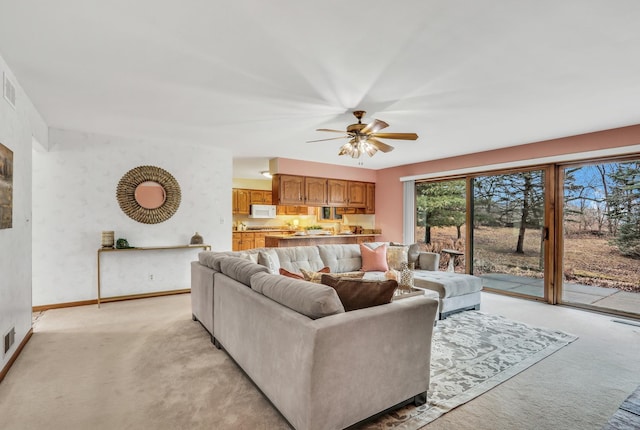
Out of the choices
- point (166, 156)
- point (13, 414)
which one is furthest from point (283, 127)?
point (13, 414)

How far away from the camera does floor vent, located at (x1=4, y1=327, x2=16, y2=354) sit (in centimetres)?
252

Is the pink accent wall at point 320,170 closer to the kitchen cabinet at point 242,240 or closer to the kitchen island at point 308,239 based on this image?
the kitchen island at point 308,239

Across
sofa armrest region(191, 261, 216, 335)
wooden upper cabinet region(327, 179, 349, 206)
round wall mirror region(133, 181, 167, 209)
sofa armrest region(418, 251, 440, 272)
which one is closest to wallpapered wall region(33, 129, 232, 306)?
round wall mirror region(133, 181, 167, 209)

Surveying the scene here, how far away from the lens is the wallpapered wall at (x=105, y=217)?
425 centimetres

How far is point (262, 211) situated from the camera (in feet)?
29.8

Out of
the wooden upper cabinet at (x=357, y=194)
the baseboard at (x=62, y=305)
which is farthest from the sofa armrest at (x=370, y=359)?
the wooden upper cabinet at (x=357, y=194)

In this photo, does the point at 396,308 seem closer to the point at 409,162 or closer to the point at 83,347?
the point at 83,347

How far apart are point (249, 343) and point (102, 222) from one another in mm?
3596

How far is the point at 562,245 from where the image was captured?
4637 millimetres

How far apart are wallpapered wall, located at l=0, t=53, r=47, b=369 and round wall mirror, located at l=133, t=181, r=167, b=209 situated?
1.51 meters

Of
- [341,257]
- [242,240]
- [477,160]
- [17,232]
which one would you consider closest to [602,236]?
[477,160]

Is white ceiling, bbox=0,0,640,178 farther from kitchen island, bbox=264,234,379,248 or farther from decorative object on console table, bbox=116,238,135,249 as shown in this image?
kitchen island, bbox=264,234,379,248

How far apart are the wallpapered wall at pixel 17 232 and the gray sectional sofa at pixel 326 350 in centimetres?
186

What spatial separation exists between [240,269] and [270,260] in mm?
1137
